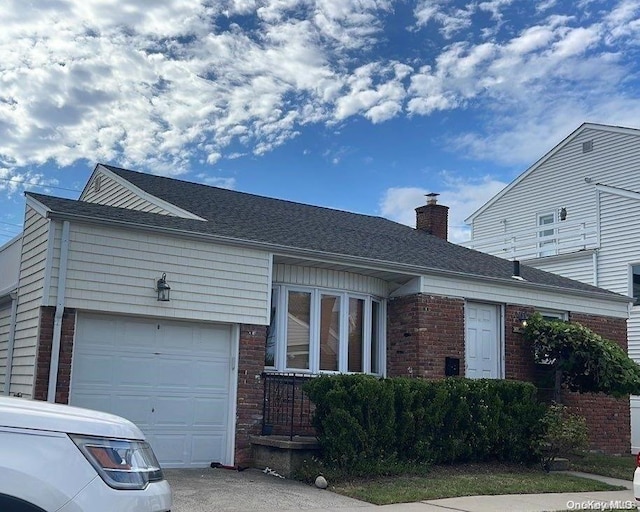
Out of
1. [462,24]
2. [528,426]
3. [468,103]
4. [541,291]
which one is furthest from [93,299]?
[468,103]

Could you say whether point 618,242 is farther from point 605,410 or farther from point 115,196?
point 115,196

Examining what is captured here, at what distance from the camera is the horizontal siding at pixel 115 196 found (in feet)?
47.5

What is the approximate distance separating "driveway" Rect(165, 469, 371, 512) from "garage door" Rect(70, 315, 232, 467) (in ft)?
1.83

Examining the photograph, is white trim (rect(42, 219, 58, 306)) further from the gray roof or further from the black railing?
the black railing

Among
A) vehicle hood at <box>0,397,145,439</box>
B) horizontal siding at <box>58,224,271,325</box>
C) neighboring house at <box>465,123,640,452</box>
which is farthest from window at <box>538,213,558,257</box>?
vehicle hood at <box>0,397,145,439</box>

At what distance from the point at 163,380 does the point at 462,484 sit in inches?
184

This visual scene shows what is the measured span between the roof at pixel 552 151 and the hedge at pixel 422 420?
45.2 ft

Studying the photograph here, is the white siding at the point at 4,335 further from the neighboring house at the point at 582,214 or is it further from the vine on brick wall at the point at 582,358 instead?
the neighboring house at the point at 582,214

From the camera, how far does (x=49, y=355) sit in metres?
10.1

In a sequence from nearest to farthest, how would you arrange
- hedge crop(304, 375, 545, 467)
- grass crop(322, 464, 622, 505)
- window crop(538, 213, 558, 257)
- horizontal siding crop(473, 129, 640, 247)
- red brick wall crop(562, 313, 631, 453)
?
grass crop(322, 464, 622, 505) < hedge crop(304, 375, 545, 467) < red brick wall crop(562, 313, 631, 453) < horizontal siding crop(473, 129, 640, 247) < window crop(538, 213, 558, 257)

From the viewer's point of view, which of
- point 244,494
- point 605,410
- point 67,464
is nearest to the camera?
point 67,464

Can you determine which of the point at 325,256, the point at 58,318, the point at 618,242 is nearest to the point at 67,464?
the point at 58,318

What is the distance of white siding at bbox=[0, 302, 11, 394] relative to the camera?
1143cm

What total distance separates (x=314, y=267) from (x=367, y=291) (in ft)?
4.44
